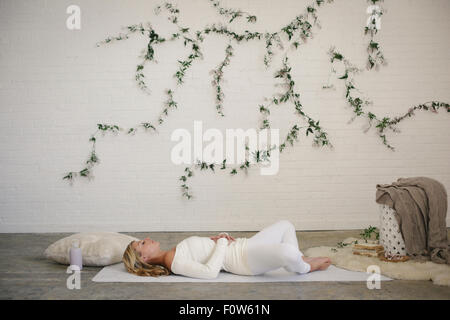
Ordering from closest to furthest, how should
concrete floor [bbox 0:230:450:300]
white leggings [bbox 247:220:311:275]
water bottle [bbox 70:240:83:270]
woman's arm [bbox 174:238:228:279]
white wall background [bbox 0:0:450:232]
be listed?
concrete floor [bbox 0:230:450:300], white leggings [bbox 247:220:311:275], woman's arm [bbox 174:238:228:279], water bottle [bbox 70:240:83:270], white wall background [bbox 0:0:450:232]

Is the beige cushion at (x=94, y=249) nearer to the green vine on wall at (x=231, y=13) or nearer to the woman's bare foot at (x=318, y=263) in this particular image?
the woman's bare foot at (x=318, y=263)

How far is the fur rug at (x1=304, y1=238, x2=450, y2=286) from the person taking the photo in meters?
3.12

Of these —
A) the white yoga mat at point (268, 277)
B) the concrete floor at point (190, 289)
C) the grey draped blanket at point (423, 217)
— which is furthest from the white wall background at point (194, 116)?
the white yoga mat at point (268, 277)

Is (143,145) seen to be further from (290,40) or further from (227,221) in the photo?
(290,40)

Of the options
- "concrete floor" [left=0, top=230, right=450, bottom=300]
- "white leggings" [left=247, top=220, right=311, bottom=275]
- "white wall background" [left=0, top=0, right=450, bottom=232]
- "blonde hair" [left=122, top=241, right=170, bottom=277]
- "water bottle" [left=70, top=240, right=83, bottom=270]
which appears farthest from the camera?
"white wall background" [left=0, top=0, right=450, bottom=232]

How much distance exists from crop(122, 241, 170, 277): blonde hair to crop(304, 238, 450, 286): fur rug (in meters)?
1.27

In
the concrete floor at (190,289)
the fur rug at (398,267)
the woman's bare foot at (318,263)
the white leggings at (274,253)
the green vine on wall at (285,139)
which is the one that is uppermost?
the green vine on wall at (285,139)

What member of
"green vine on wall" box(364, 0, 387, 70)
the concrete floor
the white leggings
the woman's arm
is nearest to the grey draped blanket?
the concrete floor

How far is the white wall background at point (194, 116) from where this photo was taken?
17.3ft

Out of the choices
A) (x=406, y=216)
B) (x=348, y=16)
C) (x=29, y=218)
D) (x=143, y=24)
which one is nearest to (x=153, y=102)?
(x=143, y=24)

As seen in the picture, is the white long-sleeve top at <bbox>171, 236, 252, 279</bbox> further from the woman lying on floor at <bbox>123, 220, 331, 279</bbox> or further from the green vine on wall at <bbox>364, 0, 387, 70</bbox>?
the green vine on wall at <bbox>364, 0, 387, 70</bbox>

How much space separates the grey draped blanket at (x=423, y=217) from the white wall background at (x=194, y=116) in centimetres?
168

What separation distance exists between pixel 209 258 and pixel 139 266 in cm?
48

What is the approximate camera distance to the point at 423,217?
360cm
